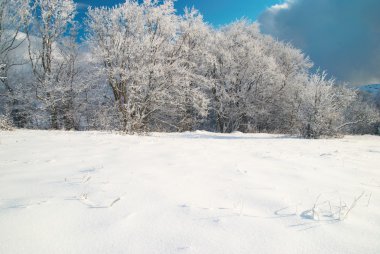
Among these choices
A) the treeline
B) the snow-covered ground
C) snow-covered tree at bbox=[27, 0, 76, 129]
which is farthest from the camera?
snow-covered tree at bbox=[27, 0, 76, 129]

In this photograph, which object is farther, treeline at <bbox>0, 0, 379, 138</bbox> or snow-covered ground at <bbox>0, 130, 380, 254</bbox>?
treeline at <bbox>0, 0, 379, 138</bbox>

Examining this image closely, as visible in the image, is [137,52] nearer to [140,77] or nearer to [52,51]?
[140,77]

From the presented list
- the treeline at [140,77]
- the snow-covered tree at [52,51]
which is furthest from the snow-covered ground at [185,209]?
the snow-covered tree at [52,51]

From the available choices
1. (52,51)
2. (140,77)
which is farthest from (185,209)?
(52,51)

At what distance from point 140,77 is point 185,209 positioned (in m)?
13.5

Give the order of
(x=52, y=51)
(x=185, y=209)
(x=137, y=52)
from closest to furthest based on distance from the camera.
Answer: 1. (x=185, y=209)
2. (x=137, y=52)
3. (x=52, y=51)

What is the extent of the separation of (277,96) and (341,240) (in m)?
A: 25.1

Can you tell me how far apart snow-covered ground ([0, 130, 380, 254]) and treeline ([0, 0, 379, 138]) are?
8.74 m

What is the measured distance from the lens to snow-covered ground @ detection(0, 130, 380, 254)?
1.50m

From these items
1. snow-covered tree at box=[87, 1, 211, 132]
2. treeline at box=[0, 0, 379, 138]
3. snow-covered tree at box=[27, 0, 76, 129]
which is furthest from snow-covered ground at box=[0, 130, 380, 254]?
snow-covered tree at box=[27, 0, 76, 129]

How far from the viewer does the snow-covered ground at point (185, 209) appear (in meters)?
1.50

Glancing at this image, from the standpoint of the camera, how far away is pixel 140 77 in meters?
14.7

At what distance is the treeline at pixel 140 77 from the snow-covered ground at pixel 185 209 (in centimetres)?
874

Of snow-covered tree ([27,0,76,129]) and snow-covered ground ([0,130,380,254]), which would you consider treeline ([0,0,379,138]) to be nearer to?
snow-covered tree ([27,0,76,129])
